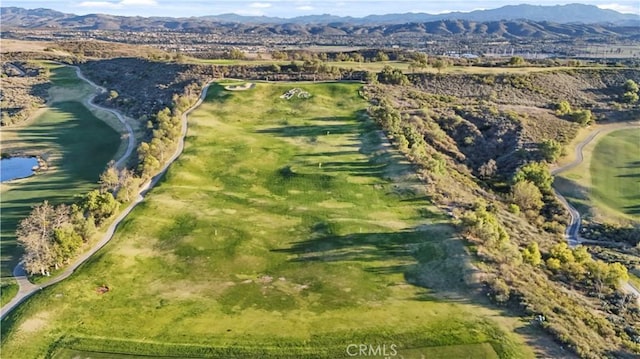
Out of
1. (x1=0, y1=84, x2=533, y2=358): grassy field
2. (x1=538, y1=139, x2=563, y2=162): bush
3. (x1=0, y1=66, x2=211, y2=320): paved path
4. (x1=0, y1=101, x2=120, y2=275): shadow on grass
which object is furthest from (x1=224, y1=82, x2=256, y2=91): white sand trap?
(x1=538, y1=139, x2=563, y2=162): bush

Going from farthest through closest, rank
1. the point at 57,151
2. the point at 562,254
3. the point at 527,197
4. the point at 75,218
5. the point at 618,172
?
the point at 57,151 → the point at 618,172 → the point at 527,197 → the point at 562,254 → the point at 75,218

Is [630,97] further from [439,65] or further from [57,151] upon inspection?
[57,151]

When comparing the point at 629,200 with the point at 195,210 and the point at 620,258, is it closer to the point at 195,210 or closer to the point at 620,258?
the point at 620,258

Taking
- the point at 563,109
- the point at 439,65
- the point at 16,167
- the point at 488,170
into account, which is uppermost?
the point at 439,65

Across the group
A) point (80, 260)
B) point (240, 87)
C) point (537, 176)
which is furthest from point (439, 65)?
point (80, 260)

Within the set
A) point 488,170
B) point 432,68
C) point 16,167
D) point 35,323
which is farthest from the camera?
point 432,68

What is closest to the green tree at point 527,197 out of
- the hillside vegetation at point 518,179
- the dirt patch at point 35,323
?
the hillside vegetation at point 518,179

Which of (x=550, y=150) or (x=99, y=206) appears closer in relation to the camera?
(x=99, y=206)
